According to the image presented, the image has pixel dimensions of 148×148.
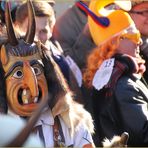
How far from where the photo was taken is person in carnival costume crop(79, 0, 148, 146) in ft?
10.6

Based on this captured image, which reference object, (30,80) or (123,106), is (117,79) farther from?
(30,80)

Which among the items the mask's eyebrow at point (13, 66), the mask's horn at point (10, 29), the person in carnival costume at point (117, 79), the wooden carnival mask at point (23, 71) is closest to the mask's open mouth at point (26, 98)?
the wooden carnival mask at point (23, 71)

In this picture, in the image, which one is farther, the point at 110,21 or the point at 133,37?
the point at 110,21

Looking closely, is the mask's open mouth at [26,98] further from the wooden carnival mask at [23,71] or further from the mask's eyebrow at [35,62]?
the mask's eyebrow at [35,62]

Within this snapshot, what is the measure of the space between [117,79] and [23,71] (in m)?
0.95

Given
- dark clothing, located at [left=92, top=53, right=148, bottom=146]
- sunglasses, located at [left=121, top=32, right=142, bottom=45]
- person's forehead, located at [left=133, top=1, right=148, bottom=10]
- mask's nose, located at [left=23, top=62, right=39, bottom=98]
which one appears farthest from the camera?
person's forehead, located at [left=133, top=1, right=148, bottom=10]

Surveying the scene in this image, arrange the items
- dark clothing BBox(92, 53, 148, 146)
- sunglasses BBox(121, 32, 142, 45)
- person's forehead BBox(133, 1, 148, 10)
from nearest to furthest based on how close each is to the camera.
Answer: dark clothing BBox(92, 53, 148, 146)
sunglasses BBox(121, 32, 142, 45)
person's forehead BBox(133, 1, 148, 10)

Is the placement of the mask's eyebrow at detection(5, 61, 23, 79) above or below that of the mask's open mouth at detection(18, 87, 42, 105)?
above

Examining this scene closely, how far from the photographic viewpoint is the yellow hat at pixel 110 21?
3569 millimetres

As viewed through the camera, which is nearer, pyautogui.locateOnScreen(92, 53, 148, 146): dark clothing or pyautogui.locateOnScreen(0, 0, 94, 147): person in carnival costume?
pyautogui.locateOnScreen(0, 0, 94, 147): person in carnival costume

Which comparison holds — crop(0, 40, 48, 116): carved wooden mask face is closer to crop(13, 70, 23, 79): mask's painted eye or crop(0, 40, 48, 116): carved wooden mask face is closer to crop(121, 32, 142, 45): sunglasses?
crop(13, 70, 23, 79): mask's painted eye

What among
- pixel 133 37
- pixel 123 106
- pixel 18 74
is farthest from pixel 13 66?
pixel 133 37

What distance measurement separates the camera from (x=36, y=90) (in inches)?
97.7

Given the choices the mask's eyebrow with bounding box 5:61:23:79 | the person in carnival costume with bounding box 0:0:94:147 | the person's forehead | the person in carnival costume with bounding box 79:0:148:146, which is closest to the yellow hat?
the person in carnival costume with bounding box 79:0:148:146
